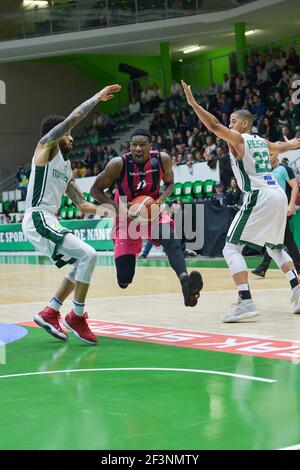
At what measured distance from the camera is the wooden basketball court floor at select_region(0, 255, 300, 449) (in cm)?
396

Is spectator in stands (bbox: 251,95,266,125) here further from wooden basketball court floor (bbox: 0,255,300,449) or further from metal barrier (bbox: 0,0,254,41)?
wooden basketball court floor (bbox: 0,255,300,449)

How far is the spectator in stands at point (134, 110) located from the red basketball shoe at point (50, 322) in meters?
24.8

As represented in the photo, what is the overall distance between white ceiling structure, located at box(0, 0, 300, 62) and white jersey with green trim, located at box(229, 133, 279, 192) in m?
19.8

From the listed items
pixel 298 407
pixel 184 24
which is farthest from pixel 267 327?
pixel 184 24

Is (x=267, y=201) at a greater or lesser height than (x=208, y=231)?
greater

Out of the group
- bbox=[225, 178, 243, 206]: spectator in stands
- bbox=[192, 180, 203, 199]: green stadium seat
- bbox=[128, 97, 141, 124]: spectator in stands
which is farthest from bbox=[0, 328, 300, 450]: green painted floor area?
bbox=[128, 97, 141, 124]: spectator in stands

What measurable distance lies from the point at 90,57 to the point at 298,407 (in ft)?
110

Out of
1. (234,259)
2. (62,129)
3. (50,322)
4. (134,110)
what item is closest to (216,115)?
(134,110)

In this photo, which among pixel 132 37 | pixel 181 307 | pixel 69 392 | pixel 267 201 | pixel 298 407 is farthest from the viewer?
pixel 132 37

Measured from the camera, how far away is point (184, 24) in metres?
29.4

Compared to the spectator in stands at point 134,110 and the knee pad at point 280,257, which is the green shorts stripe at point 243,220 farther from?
the spectator in stands at point 134,110

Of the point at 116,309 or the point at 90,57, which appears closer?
the point at 116,309

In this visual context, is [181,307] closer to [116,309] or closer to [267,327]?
[116,309]

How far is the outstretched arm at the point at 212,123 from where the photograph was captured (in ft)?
25.3
